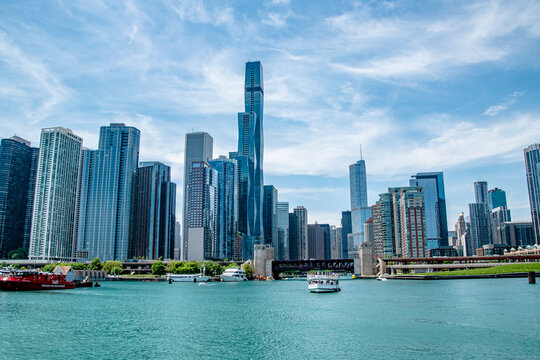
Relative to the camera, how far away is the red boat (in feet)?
392

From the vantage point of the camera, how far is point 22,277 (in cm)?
12425

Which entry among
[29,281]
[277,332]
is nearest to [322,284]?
[277,332]

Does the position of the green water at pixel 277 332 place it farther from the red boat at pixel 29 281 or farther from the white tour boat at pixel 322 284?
the white tour boat at pixel 322 284

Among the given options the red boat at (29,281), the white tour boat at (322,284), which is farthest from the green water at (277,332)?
the white tour boat at (322,284)

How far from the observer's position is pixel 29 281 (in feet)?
406

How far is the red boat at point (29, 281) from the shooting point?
119m

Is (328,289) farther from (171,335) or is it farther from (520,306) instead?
(171,335)

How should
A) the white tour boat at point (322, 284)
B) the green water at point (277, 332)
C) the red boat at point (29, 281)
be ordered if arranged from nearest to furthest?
the green water at point (277, 332) < the red boat at point (29, 281) < the white tour boat at point (322, 284)

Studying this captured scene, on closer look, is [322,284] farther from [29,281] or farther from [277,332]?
[29,281]

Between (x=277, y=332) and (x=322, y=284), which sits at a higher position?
(x=322, y=284)

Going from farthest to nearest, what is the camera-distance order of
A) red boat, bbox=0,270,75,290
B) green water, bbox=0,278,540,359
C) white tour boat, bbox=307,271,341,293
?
white tour boat, bbox=307,271,341,293
red boat, bbox=0,270,75,290
green water, bbox=0,278,540,359

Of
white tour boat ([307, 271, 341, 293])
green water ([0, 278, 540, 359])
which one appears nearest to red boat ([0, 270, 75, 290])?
green water ([0, 278, 540, 359])

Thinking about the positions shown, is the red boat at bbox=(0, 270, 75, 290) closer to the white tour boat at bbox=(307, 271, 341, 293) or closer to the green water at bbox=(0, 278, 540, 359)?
the green water at bbox=(0, 278, 540, 359)

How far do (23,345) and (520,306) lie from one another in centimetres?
7433
